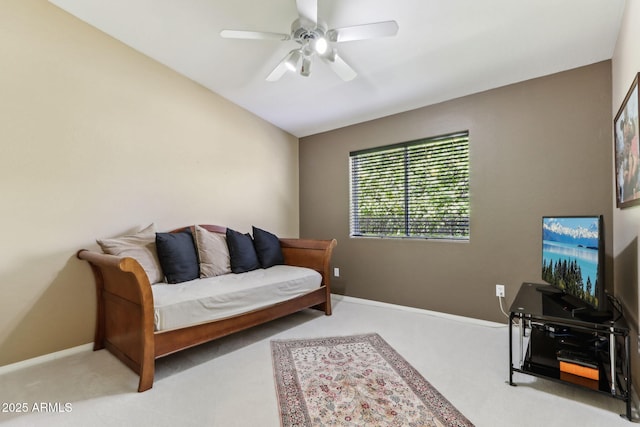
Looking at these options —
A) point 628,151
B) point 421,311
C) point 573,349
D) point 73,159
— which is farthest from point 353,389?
point 73,159

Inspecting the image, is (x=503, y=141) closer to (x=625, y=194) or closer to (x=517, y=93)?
(x=517, y=93)

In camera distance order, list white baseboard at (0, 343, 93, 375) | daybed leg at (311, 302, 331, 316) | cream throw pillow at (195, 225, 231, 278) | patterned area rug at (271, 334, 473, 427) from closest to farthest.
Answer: patterned area rug at (271, 334, 473, 427) < white baseboard at (0, 343, 93, 375) < cream throw pillow at (195, 225, 231, 278) < daybed leg at (311, 302, 331, 316)

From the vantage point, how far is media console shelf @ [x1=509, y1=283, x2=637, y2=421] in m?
1.53

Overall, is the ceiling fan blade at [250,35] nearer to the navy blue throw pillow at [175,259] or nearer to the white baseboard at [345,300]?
the navy blue throw pillow at [175,259]

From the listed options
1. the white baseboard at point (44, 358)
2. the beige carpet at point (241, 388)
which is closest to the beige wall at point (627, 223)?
the beige carpet at point (241, 388)

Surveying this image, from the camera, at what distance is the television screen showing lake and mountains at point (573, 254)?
1654 millimetres

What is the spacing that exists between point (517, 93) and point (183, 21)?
2.91m

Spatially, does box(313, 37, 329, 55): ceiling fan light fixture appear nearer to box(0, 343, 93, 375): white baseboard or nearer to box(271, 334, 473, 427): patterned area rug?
box(271, 334, 473, 427): patterned area rug

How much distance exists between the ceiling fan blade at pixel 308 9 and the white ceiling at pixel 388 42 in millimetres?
212

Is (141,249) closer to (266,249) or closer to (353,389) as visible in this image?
(266,249)

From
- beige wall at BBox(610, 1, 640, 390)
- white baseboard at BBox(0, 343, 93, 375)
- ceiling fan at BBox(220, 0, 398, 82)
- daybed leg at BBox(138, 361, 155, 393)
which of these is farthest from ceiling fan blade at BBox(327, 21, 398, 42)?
white baseboard at BBox(0, 343, 93, 375)

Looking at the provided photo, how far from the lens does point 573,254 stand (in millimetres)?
1846

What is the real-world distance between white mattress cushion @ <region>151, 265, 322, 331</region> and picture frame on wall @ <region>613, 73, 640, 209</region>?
2.40 meters

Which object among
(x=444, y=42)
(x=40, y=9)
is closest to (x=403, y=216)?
(x=444, y=42)
